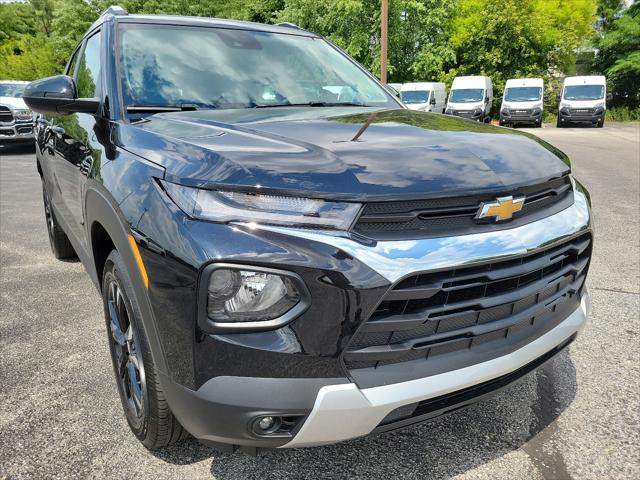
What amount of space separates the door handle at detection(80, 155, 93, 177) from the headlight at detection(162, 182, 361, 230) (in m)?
1.12

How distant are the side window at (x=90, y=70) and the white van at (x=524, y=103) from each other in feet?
84.4

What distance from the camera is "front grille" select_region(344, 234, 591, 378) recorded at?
153 centimetres

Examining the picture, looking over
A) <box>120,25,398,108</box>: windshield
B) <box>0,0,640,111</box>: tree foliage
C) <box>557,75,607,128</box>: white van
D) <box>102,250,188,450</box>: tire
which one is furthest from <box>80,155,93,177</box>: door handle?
<box>0,0,640,111</box>: tree foliage

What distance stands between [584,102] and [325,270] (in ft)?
91.3

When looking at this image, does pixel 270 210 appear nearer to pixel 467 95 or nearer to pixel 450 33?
pixel 467 95

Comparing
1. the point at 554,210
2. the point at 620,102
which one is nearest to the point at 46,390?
the point at 554,210

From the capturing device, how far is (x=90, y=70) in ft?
10.1

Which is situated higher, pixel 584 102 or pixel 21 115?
pixel 21 115

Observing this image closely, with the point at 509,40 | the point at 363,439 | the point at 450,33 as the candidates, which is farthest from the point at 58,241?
the point at 509,40

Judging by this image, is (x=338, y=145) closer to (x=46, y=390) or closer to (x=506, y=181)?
(x=506, y=181)

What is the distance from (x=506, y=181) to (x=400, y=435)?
1.17 meters

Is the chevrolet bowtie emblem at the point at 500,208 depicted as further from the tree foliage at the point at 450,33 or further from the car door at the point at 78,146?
the tree foliage at the point at 450,33

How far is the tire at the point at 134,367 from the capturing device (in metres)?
1.83

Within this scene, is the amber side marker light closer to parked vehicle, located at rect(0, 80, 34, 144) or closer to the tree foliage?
parked vehicle, located at rect(0, 80, 34, 144)
